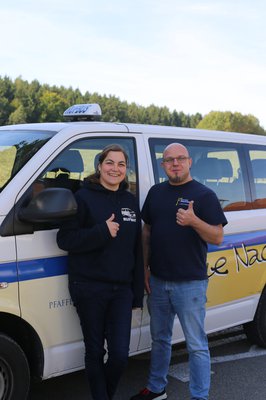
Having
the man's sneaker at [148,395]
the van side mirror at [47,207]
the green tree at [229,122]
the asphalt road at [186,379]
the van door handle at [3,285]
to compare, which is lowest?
the asphalt road at [186,379]

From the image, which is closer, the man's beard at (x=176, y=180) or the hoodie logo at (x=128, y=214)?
the hoodie logo at (x=128, y=214)

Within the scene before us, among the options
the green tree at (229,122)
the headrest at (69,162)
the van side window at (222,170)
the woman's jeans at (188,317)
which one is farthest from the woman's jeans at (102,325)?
the green tree at (229,122)

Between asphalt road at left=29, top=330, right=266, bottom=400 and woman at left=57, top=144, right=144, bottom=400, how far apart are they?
29.1 inches

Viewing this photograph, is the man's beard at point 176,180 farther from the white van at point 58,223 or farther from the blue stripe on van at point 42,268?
the blue stripe on van at point 42,268

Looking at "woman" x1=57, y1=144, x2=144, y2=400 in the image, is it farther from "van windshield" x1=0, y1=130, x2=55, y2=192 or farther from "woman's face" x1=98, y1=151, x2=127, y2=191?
"van windshield" x1=0, y1=130, x2=55, y2=192

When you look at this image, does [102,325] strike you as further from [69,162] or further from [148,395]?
[69,162]

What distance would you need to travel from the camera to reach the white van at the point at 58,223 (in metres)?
2.67

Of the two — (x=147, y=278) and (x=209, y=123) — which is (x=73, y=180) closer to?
(x=147, y=278)

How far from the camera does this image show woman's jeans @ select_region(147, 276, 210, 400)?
3048 millimetres

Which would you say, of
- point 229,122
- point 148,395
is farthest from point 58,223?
point 229,122

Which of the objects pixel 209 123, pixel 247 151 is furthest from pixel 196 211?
pixel 209 123

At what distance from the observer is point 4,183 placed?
2771 mm

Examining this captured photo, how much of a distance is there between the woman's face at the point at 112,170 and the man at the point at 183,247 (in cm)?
34

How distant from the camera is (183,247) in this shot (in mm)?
3039
